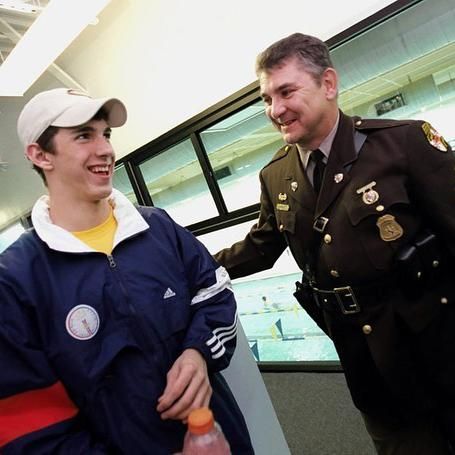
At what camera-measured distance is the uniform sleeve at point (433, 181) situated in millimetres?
989

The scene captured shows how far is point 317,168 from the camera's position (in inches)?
45.8

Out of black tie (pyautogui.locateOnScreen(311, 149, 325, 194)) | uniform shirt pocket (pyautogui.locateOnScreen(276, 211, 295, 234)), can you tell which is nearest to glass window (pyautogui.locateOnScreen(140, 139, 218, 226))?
uniform shirt pocket (pyautogui.locateOnScreen(276, 211, 295, 234))

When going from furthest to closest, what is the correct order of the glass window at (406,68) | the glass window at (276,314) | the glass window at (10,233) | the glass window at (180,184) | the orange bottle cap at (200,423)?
1. the glass window at (10,233)
2. the glass window at (180,184)
3. the glass window at (276,314)
4. the glass window at (406,68)
5. the orange bottle cap at (200,423)

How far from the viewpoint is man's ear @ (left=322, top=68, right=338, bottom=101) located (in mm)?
1115

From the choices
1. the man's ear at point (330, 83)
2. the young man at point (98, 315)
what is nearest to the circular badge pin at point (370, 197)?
the man's ear at point (330, 83)

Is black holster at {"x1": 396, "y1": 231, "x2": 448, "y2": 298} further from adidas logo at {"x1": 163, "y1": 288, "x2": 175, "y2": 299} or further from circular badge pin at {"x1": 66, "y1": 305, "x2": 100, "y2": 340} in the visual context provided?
circular badge pin at {"x1": 66, "y1": 305, "x2": 100, "y2": 340}

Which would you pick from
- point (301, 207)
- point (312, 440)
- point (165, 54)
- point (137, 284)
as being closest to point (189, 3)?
point (165, 54)

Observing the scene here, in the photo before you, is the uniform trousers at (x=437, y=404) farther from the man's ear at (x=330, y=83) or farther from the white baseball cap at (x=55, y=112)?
the white baseball cap at (x=55, y=112)

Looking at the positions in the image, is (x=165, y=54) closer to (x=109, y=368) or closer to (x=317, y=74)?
(x=317, y=74)

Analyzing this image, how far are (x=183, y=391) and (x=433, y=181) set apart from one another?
34.6 inches

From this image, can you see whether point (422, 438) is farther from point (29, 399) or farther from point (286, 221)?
point (29, 399)

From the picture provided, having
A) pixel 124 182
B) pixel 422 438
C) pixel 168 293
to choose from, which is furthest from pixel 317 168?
pixel 124 182

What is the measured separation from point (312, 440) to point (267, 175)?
154 cm

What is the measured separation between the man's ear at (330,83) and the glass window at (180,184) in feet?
6.14
